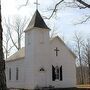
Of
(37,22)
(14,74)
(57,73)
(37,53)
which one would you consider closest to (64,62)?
(57,73)

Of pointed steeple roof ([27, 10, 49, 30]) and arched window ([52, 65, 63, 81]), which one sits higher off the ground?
pointed steeple roof ([27, 10, 49, 30])

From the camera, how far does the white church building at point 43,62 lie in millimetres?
29375

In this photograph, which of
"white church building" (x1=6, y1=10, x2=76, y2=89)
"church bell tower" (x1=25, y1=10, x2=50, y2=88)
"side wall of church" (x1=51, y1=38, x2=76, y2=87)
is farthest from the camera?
"side wall of church" (x1=51, y1=38, x2=76, y2=87)

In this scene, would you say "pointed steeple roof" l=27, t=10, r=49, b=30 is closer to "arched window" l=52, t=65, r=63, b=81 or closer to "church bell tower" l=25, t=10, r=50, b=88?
"church bell tower" l=25, t=10, r=50, b=88

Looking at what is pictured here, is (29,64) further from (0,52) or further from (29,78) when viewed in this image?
(0,52)

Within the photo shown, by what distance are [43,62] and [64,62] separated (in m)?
2.97

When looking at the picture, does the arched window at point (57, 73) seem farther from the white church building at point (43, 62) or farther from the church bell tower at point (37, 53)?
the church bell tower at point (37, 53)

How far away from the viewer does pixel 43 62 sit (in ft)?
97.6

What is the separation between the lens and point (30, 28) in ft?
100

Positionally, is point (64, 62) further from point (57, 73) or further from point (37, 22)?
point (37, 22)

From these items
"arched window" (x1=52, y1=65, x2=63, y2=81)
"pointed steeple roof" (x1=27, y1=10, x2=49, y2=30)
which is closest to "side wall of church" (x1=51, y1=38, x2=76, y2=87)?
"arched window" (x1=52, y1=65, x2=63, y2=81)

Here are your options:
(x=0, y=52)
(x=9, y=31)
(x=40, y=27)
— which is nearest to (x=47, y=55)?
(x=40, y=27)

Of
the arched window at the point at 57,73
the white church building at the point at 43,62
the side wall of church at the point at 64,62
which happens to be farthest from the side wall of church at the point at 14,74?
the side wall of church at the point at 64,62

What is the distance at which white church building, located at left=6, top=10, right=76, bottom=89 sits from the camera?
96.4 feet
